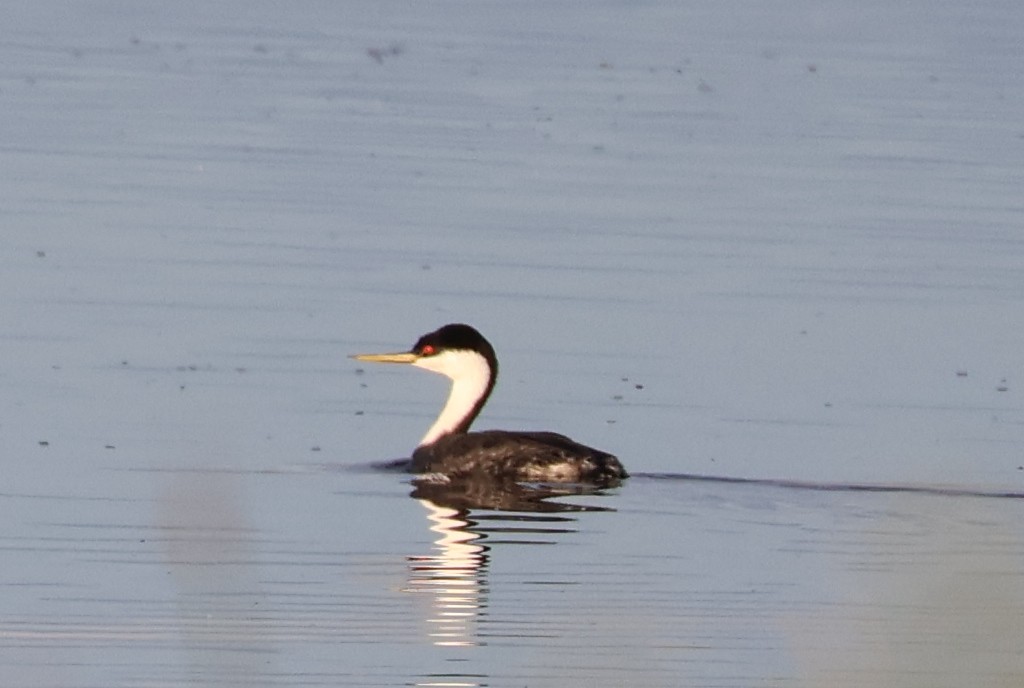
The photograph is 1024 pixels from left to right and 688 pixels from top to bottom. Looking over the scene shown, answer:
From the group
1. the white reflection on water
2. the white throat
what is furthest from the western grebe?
the white reflection on water

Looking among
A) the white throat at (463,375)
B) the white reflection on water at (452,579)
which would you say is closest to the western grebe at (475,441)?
the white throat at (463,375)

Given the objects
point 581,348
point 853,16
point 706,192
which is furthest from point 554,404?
point 853,16

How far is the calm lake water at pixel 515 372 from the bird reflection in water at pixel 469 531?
0.12 feet

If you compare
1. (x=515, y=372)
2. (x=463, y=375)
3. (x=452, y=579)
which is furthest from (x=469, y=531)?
(x=515, y=372)

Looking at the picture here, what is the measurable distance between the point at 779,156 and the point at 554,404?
33.0 feet

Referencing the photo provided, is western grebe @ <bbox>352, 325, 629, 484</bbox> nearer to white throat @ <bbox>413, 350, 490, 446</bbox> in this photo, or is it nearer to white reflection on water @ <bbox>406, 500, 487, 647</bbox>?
white throat @ <bbox>413, 350, 490, 446</bbox>

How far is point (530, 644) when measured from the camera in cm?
1045

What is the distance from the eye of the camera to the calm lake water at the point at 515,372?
→ 1041 centimetres

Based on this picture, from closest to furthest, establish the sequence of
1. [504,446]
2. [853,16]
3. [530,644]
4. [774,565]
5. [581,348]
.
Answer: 1. [530,644]
2. [774,565]
3. [504,446]
4. [581,348]
5. [853,16]

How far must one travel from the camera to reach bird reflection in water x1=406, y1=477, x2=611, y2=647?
35.9 feet

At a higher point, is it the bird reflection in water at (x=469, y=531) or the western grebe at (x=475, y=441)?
the western grebe at (x=475, y=441)

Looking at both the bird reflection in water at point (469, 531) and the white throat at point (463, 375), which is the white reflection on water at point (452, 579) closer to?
the bird reflection in water at point (469, 531)

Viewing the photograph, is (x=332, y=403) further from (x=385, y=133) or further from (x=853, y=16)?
(x=853, y=16)

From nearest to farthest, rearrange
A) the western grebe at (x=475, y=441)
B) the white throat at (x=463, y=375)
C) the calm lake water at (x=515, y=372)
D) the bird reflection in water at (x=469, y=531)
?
the calm lake water at (x=515, y=372)
the bird reflection in water at (x=469, y=531)
the western grebe at (x=475, y=441)
the white throat at (x=463, y=375)
